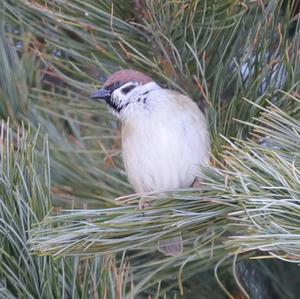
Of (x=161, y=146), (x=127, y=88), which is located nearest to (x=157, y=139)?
(x=161, y=146)

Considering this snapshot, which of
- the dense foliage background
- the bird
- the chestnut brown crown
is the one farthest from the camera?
the bird

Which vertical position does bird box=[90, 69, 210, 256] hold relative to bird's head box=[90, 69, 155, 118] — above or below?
below

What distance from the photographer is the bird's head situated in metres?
1.57

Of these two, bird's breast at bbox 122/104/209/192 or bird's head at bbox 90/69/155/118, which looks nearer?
bird's head at bbox 90/69/155/118

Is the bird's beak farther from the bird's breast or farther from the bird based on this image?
the bird's breast

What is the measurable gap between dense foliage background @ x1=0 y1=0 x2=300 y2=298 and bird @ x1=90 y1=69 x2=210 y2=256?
0.06 m

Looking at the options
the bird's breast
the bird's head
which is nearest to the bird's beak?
the bird's head

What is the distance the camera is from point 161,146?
5.60ft

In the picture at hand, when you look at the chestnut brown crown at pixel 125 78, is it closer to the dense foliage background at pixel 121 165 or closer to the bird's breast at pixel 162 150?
the dense foliage background at pixel 121 165


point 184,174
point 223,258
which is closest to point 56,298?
point 223,258

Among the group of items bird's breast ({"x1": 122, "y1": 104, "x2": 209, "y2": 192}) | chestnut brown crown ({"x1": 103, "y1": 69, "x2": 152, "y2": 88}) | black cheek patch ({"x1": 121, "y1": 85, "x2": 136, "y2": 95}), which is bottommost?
bird's breast ({"x1": 122, "y1": 104, "x2": 209, "y2": 192})

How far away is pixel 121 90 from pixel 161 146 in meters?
0.13

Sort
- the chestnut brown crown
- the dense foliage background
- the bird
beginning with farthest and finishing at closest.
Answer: the bird → the chestnut brown crown → the dense foliage background

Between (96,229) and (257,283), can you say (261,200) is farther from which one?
(257,283)
